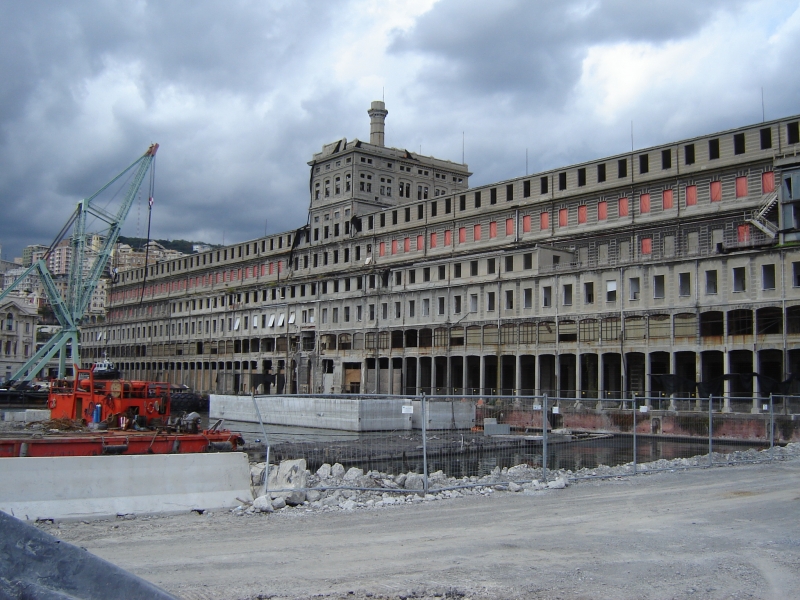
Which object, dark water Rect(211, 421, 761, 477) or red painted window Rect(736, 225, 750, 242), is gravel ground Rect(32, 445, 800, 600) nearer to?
dark water Rect(211, 421, 761, 477)

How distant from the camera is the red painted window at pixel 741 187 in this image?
53.6 metres

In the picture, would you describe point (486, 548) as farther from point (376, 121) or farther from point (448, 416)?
point (376, 121)

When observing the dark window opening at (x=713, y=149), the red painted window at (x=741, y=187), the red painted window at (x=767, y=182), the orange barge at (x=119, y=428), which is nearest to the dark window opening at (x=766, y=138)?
the red painted window at (x=767, y=182)

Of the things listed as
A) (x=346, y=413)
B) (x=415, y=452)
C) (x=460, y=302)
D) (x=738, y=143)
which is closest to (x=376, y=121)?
(x=460, y=302)

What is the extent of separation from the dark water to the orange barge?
1.79m

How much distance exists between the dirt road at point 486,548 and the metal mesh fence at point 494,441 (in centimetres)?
203

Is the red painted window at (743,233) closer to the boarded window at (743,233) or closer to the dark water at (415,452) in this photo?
the boarded window at (743,233)

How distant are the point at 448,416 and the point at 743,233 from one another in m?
34.8

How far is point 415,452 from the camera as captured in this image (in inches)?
835

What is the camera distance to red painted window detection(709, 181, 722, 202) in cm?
5500

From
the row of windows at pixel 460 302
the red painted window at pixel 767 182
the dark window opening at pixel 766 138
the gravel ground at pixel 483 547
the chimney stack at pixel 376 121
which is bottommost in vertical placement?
the gravel ground at pixel 483 547

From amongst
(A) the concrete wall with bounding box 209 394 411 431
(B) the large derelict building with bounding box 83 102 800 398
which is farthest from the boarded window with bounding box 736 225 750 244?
(A) the concrete wall with bounding box 209 394 411 431

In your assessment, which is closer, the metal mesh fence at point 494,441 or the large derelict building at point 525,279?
the metal mesh fence at point 494,441

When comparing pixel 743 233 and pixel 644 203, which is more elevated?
pixel 644 203
